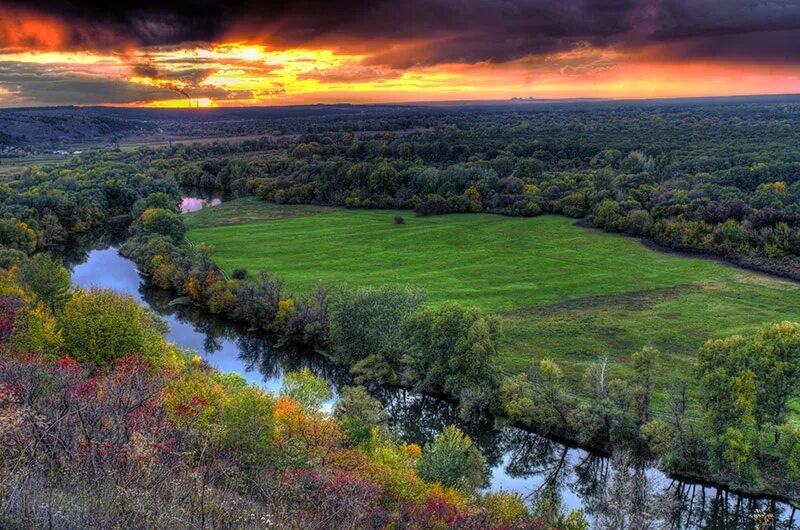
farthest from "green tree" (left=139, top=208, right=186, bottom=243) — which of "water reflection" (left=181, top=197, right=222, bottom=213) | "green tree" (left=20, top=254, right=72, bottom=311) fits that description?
"green tree" (left=20, top=254, right=72, bottom=311)

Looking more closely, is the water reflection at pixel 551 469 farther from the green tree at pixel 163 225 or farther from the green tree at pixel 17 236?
the green tree at pixel 17 236

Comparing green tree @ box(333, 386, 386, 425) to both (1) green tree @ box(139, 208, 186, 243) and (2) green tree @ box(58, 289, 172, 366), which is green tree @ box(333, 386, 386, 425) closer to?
(2) green tree @ box(58, 289, 172, 366)

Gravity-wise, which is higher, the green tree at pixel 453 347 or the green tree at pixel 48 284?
the green tree at pixel 48 284

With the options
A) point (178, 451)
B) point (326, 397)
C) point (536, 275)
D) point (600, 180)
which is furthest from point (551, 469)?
point (600, 180)

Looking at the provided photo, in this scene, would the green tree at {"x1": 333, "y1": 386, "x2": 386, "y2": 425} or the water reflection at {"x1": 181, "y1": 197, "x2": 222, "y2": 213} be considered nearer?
the green tree at {"x1": 333, "y1": 386, "x2": 386, "y2": 425}

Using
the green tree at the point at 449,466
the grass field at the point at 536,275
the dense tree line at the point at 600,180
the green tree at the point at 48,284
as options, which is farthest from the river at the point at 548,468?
the dense tree line at the point at 600,180

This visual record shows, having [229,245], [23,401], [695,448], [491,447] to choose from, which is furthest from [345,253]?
[23,401]
